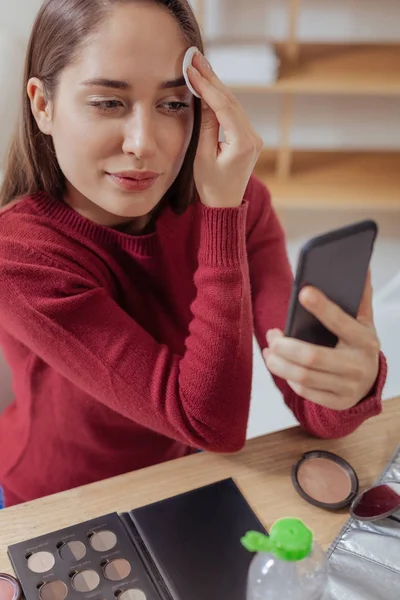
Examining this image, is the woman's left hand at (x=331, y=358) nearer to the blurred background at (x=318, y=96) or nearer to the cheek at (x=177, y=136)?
the cheek at (x=177, y=136)

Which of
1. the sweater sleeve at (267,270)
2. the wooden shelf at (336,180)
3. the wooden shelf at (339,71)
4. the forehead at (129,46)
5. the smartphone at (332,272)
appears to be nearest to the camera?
the smartphone at (332,272)

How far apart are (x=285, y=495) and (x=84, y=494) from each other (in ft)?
0.79

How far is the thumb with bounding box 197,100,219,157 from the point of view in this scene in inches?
33.4

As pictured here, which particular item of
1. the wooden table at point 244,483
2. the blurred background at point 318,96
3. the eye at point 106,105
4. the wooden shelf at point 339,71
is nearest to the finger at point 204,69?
the eye at point 106,105

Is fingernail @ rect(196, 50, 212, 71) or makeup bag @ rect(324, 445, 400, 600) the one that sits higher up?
fingernail @ rect(196, 50, 212, 71)

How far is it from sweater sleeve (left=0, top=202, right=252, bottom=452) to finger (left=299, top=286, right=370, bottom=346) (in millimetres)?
155

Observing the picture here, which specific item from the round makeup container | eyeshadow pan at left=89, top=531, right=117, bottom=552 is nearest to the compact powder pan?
eyeshadow pan at left=89, top=531, right=117, bottom=552

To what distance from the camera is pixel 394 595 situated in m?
0.66

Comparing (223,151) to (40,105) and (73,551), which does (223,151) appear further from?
(73,551)

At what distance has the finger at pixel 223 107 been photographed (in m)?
0.80

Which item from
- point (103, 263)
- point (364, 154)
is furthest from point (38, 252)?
point (364, 154)

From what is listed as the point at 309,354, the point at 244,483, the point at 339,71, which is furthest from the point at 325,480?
the point at 339,71

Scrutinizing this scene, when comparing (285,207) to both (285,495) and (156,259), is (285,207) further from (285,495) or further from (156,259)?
(285,495)

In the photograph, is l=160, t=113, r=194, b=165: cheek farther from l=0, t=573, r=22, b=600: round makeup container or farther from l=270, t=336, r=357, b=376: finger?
l=0, t=573, r=22, b=600: round makeup container
